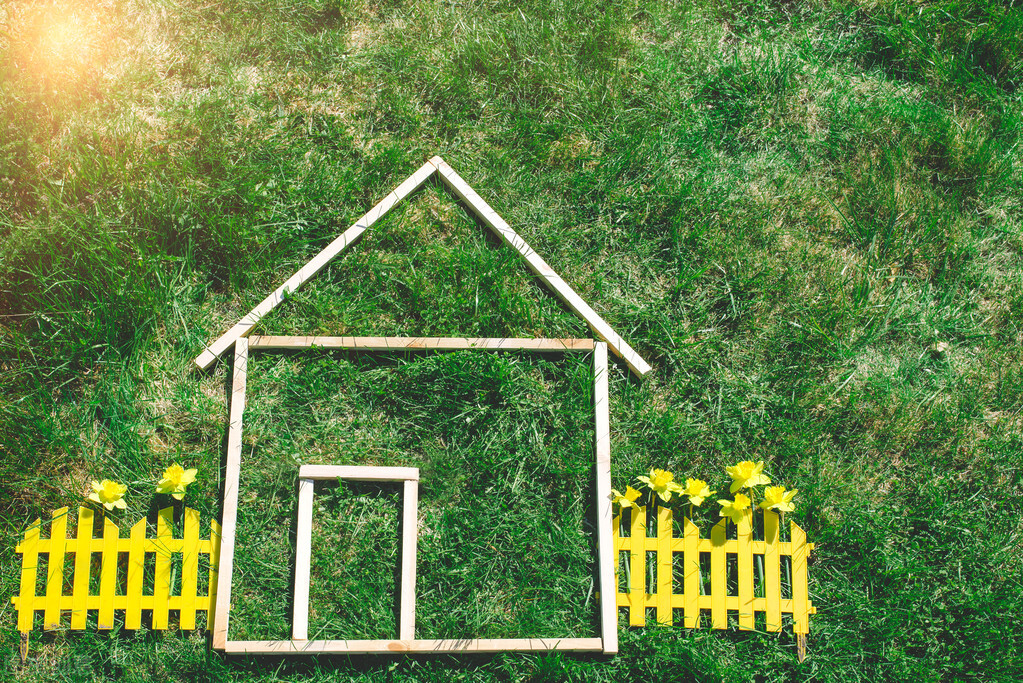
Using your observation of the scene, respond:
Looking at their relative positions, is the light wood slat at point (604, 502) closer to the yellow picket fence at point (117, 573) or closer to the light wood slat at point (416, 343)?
the light wood slat at point (416, 343)

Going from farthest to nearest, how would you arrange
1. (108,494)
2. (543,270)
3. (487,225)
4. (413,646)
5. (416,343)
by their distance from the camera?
(487,225), (543,270), (416,343), (108,494), (413,646)

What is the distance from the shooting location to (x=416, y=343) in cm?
327

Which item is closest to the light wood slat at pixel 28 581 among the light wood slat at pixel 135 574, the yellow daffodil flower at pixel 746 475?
the light wood slat at pixel 135 574

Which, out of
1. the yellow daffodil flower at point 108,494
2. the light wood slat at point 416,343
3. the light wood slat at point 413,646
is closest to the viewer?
the light wood slat at point 413,646

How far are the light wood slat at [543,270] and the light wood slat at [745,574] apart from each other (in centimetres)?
88

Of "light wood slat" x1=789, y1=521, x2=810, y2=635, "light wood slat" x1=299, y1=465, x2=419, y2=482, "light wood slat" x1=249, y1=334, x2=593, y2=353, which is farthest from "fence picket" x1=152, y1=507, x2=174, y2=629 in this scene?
"light wood slat" x1=789, y1=521, x2=810, y2=635

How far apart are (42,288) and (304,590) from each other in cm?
203

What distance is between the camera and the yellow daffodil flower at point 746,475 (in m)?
3.13

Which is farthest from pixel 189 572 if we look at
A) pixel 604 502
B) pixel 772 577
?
pixel 772 577

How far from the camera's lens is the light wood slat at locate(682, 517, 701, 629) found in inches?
123

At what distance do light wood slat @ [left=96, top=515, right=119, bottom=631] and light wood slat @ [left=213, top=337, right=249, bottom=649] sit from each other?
0.48m

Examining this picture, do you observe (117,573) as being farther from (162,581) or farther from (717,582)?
(717,582)

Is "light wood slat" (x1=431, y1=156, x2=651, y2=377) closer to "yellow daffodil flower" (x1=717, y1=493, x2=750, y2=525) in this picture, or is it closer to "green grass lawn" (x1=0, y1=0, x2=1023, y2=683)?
"green grass lawn" (x1=0, y1=0, x2=1023, y2=683)

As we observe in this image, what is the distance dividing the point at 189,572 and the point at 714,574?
7.98 ft
